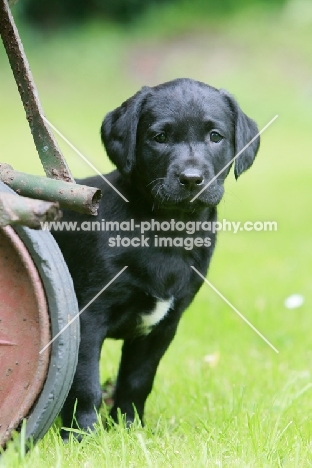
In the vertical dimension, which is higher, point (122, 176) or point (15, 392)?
point (122, 176)

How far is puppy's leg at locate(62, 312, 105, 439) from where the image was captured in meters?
2.55

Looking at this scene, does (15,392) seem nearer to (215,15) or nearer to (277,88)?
(277,88)

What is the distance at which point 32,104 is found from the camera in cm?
225

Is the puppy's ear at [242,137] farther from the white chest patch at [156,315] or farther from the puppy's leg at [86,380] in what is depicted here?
the puppy's leg at [86,380]

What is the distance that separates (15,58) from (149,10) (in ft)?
47.7

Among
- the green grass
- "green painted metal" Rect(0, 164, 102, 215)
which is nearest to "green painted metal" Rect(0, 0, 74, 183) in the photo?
"green painted metal" Rect(0, 164, 102, 215)

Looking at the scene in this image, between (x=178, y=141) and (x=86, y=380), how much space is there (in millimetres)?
855

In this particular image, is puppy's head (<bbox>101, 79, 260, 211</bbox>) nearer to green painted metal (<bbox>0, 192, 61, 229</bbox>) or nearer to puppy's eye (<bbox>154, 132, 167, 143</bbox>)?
puppy's eye (<bbox>154, 132, 167, 143</bbox>)

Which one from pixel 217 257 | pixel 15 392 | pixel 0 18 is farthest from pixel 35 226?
pixel 217 257

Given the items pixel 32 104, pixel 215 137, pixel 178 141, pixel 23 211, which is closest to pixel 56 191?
pixel 23 211

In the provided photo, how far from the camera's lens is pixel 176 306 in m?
2.73

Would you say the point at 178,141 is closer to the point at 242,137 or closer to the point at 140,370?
the point at 242,137

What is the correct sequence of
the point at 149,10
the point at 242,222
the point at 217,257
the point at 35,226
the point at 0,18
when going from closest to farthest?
1. the point at 35,226
2. the point at 0,18
3. the point at 217,257
4. the point at 242,222
5. the point at 149,10

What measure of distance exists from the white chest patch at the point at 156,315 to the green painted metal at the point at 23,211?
85 centimetres
